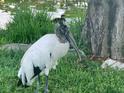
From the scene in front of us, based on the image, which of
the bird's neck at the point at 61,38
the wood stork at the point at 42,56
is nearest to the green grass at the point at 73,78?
the wood stork at the point at 42,56

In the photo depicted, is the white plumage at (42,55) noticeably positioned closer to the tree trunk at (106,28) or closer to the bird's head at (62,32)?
the bird's head at (62,32)

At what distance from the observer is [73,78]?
24.4 ft

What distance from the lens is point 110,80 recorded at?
7414 mm

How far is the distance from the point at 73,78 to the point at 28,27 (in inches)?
96.0

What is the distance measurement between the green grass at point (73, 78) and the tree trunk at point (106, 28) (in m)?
0.38

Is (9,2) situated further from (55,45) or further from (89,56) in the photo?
(55,45)

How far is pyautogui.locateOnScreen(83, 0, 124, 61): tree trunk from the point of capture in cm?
841

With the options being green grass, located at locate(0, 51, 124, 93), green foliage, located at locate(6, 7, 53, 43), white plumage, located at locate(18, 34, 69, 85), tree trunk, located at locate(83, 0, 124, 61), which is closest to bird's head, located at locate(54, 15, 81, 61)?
white plumage, located at locate(18, 34, 69, 85)

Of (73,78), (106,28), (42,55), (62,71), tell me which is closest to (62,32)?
(42,55)

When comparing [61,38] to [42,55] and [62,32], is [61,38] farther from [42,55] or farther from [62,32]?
[42,55]

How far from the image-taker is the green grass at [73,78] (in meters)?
7.08

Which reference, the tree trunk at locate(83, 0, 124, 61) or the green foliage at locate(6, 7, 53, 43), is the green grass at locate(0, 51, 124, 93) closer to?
the tree trunk at locate(83, 0, 124, 61)

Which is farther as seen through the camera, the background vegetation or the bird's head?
the background vegetation

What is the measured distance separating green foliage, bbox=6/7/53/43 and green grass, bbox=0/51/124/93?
3.91 ft
